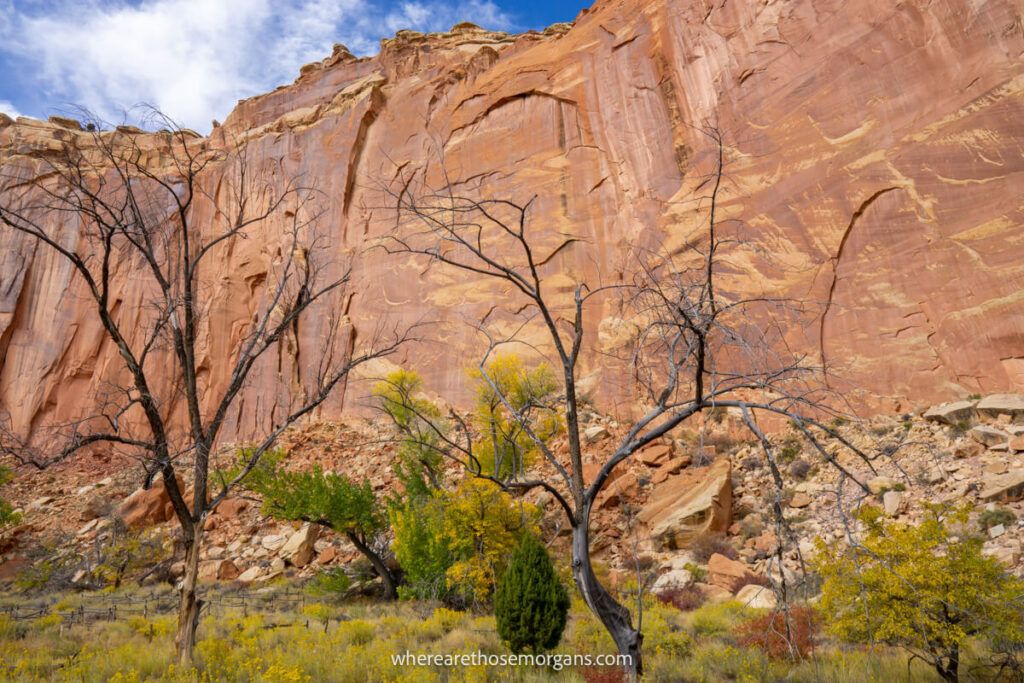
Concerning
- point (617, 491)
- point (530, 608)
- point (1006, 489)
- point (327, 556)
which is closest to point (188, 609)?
point (530, 608)

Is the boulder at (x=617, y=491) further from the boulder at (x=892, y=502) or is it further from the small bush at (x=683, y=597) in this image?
the boulder at (x=892, y=502)

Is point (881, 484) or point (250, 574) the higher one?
point (881, 484)

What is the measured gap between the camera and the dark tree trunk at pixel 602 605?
5.00 meters

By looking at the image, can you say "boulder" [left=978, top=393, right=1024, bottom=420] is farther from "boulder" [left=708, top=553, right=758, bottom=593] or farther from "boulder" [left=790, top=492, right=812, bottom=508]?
"boulder" [left=708, top=553, right=758, bottom=593]

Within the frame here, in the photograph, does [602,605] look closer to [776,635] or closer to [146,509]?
[776,635]

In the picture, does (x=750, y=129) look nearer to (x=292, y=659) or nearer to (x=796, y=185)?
(x=796, y=185)

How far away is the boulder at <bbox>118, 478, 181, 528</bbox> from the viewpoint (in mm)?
22875

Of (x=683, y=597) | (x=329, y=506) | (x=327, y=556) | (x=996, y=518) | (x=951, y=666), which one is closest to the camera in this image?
(x=951, y=666)

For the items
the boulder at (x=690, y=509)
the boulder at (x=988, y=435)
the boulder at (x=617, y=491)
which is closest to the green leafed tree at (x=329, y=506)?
the boulder at (x=617, y=491)

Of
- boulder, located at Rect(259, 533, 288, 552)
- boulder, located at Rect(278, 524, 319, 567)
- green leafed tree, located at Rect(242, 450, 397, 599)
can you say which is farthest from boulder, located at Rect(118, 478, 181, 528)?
green leafed tree, located at Rect(242, 450, 397, 599)

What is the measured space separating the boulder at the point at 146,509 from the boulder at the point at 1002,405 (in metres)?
26.4

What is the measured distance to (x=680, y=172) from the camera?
22.8m

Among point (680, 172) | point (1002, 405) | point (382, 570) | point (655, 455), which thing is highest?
point (680, 172)

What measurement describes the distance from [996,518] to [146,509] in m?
26.2
